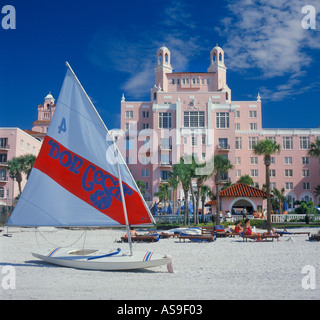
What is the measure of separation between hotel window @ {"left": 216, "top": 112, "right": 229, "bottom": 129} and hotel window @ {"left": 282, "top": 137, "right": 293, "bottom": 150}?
39.6 ft

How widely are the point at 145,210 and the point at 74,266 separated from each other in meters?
2.75

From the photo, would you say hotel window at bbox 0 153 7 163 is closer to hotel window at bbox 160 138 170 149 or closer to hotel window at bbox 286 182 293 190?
hotel window at bbox 160 138 170 149

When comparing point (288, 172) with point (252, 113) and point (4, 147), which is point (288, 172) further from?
point (4, 147)

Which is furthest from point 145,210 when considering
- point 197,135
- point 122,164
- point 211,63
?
point 211,63

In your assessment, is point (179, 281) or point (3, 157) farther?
point (3, 157)

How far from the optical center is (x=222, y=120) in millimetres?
68562

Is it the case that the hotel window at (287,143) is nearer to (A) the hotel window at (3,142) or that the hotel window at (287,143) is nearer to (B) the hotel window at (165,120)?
(B) the hotel window at (165,120)

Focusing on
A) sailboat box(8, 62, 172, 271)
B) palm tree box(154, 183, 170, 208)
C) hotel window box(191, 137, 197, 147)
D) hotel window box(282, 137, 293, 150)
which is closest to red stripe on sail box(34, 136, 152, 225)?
sailboat box(8, 62, 172, 271)

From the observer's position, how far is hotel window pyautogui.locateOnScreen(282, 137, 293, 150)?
72.2 meters

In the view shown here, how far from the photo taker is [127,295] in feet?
27.0

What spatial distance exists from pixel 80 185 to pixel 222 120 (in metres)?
58.5

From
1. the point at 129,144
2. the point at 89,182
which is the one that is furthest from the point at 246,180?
the point at 89,182

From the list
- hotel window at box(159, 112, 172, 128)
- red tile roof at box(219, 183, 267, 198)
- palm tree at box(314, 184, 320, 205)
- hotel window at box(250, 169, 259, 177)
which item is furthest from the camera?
hotel window at box(250, 169, 259, 177)

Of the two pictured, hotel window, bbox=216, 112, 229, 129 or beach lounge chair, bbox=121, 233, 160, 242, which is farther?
hotel window, bbox=216, 112, 229, 129
